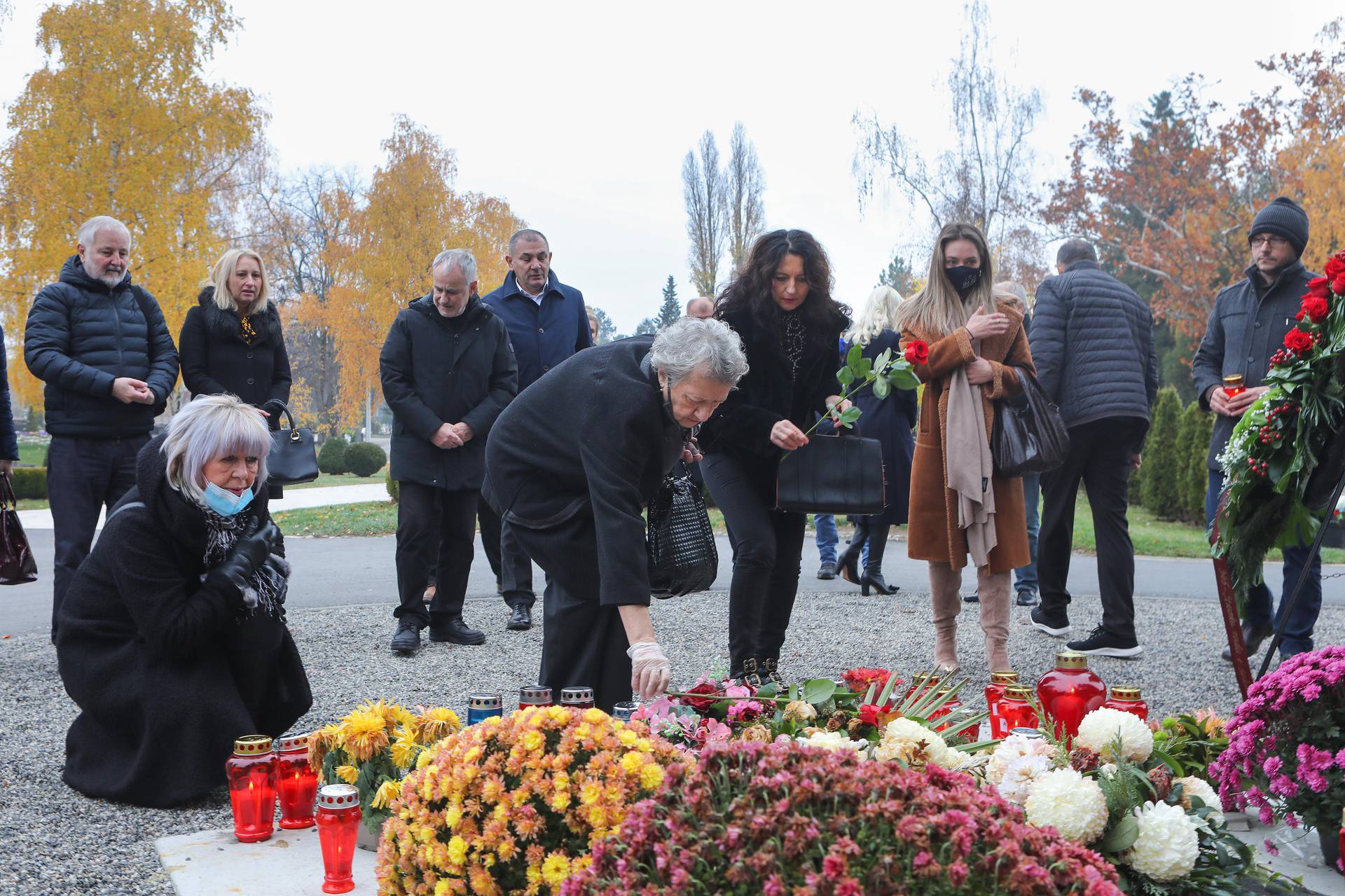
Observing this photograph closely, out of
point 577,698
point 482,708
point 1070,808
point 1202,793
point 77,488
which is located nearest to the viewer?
point 1070,808

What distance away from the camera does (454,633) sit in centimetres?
611

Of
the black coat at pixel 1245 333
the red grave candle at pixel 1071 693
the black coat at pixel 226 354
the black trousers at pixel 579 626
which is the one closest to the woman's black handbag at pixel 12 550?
the black coat at pixel 226 354

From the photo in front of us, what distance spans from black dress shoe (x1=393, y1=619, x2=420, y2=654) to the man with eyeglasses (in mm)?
3906

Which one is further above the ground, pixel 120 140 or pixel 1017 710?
pixel 120 140

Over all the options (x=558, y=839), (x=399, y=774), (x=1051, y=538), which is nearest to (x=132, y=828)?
(x=399, y=774)

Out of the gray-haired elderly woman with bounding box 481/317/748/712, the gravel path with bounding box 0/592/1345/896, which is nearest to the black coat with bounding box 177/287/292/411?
the gravel path with bounding box 0/592/1345/896

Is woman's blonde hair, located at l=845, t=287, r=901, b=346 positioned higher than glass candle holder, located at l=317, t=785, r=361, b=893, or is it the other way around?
woman's blonde hair, located at l=845, t=287, r=901, b=346

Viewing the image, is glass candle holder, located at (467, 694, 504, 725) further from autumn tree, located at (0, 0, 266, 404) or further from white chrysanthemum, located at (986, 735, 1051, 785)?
autumn tree, located at (0, 0, 266, 404)

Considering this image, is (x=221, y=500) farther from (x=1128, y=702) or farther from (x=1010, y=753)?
(x=1128, y=702)

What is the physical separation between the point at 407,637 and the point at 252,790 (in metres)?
2.86

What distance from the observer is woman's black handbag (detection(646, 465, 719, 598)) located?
359cm

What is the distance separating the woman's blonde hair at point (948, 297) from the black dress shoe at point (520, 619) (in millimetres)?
2796

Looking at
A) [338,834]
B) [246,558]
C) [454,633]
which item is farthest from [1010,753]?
[454,633]

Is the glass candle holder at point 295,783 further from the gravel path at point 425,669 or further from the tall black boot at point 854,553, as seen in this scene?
the tall black boot at point 854,553
